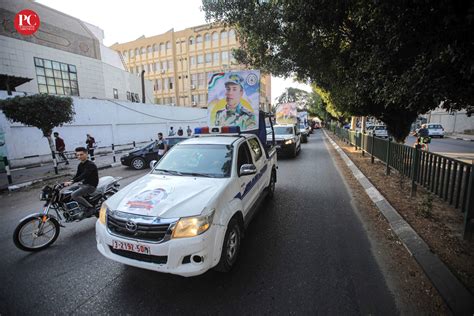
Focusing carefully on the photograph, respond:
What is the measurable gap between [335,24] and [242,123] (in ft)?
12.8

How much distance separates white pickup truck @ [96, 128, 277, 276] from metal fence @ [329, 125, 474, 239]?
11.3 feet

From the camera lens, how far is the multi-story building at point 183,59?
47.2m

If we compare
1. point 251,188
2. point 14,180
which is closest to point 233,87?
point 251,188

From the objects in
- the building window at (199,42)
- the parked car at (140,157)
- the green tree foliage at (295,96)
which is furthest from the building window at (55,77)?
the green tree foliage at (295,96)

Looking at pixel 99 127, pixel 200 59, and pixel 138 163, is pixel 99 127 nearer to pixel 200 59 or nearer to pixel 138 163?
pixel 138 163

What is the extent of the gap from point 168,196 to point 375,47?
4.74m

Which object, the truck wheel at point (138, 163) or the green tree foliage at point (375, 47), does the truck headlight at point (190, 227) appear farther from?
the truck wheel at point (138, 163)

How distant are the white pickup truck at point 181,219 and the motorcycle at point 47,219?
73.6 inches

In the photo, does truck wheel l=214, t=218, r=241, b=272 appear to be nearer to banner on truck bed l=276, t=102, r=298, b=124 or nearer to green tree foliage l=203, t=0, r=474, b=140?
green tree foliage l=203, t=0, r=474, b=140

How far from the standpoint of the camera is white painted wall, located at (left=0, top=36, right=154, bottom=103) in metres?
16.4

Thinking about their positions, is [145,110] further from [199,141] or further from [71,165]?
[199,141]

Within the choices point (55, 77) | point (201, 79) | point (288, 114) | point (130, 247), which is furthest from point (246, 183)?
point (201, 79)

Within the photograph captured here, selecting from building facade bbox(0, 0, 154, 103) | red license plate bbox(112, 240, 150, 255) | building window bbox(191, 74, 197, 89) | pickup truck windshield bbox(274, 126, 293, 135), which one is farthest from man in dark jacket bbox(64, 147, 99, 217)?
building window bbox(191, 74, 197, 89)

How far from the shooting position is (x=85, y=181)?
4574 millimetres
